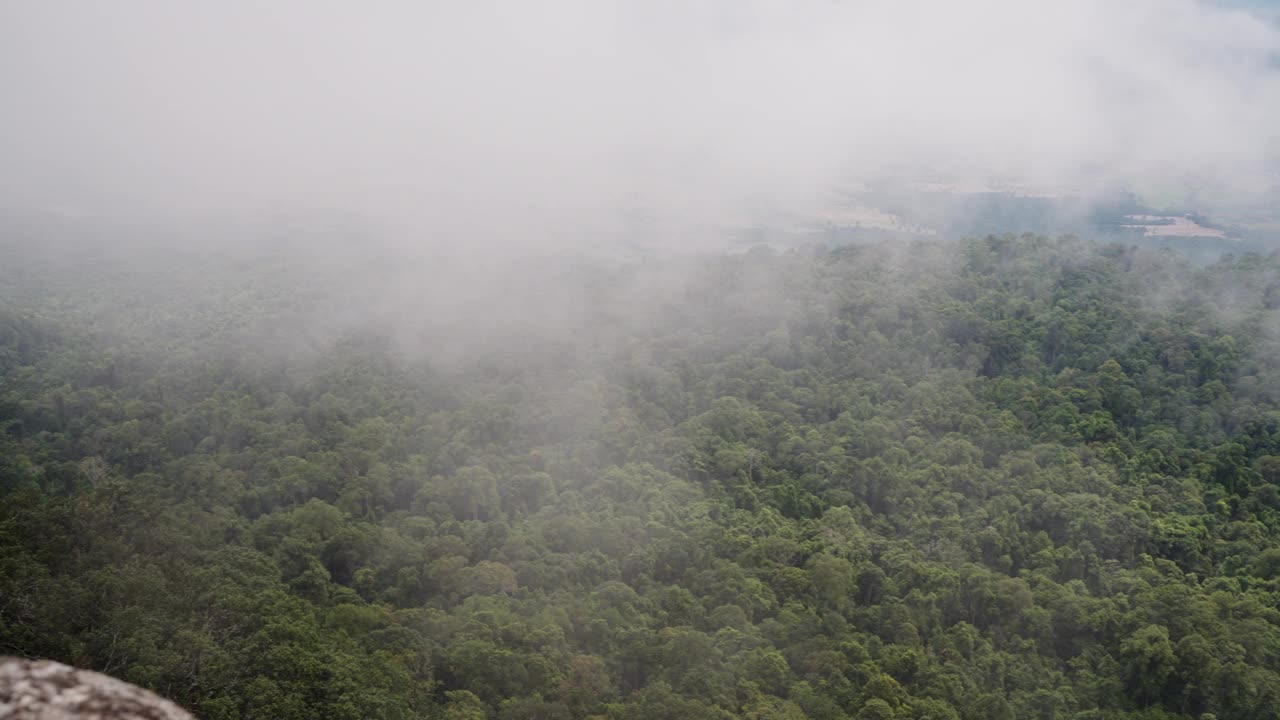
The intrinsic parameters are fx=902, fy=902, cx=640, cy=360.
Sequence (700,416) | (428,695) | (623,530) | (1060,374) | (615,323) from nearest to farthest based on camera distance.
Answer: (428,695) < (623,530) < (700,416) < (1060,374) < (615,323)

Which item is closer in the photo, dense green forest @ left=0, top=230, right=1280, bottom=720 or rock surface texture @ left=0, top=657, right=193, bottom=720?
rock surface texture @ left=0, top=657, right=193, bottom=720

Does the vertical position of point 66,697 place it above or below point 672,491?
above

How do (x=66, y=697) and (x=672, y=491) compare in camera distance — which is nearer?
(x=66, y=697)

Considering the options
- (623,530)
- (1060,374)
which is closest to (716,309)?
(1060,374)

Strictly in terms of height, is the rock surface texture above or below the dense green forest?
above

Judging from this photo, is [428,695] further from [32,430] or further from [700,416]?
[32,430]
